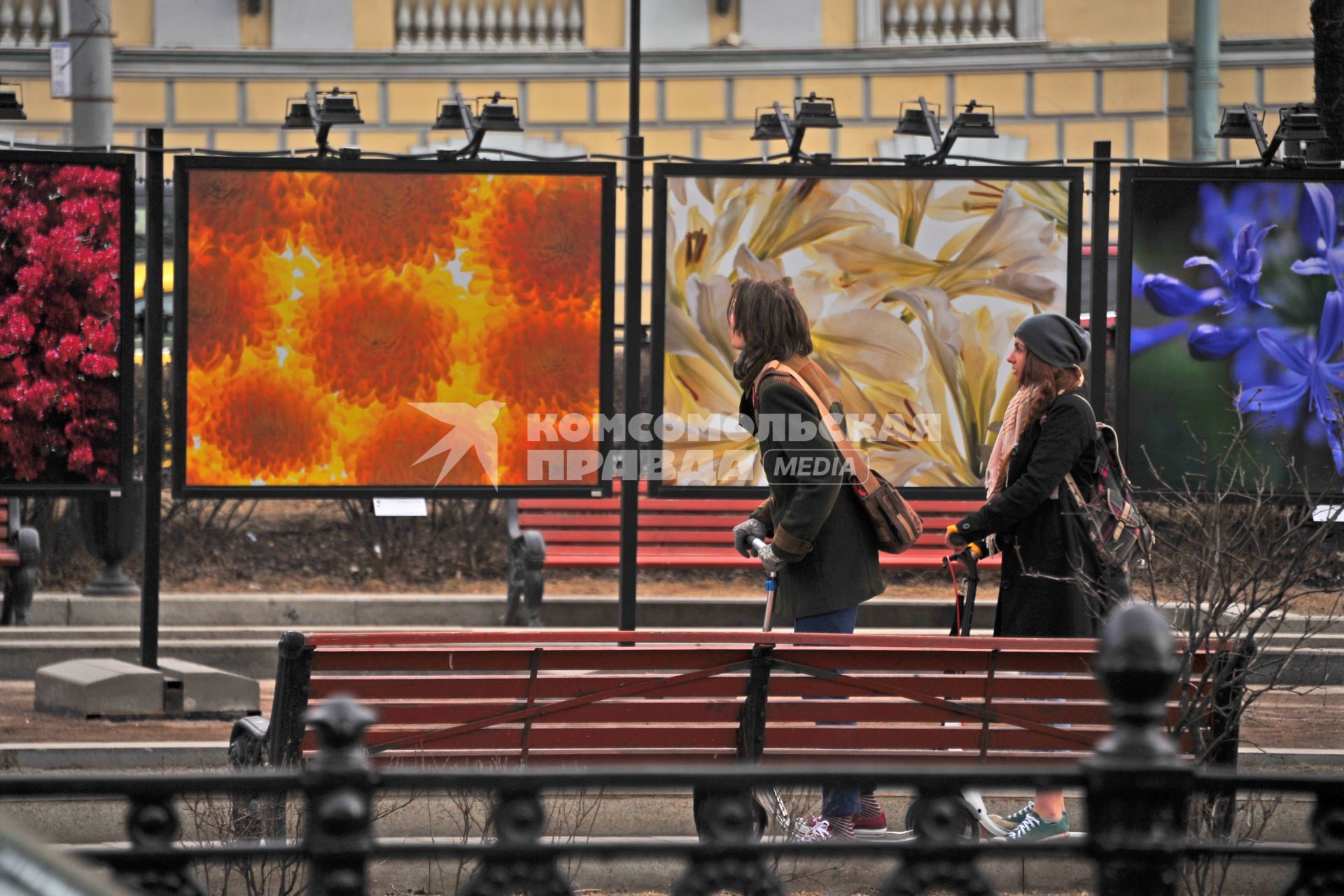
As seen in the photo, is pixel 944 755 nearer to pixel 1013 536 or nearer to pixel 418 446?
pixel 1013 536

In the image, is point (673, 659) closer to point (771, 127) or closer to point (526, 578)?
point (771, 127)

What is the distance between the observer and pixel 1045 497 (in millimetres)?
5617

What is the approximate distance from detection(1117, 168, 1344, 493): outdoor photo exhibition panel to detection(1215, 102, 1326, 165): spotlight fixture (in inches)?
6.4

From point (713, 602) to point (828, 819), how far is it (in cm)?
553

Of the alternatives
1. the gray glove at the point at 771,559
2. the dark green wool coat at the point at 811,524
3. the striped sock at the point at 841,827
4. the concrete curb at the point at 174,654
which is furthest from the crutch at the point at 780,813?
the concrete curb at the point at 174,654

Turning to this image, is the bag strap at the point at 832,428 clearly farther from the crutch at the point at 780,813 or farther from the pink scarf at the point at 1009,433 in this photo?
the crutch at the point at 780,813

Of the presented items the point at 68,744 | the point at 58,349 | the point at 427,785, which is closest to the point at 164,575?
the point at 58,349

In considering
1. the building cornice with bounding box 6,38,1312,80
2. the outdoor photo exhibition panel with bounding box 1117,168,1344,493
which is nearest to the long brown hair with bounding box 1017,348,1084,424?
the outdoor photo exhibition panel with bounding box 1117,168,1344,493

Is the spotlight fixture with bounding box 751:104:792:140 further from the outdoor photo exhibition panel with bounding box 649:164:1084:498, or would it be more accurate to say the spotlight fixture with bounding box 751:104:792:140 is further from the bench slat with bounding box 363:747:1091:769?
the bench slat with bounding box 363:747:1091:769

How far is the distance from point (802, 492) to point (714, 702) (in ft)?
2.38

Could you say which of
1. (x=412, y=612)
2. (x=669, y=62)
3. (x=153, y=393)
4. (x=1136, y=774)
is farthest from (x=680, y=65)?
(x=1136, y=774)

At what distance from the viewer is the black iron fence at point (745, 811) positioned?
292 centimetres

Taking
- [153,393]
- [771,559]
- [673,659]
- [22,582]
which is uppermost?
[153,393]

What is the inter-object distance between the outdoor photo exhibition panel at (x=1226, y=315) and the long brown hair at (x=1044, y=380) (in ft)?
7.99
